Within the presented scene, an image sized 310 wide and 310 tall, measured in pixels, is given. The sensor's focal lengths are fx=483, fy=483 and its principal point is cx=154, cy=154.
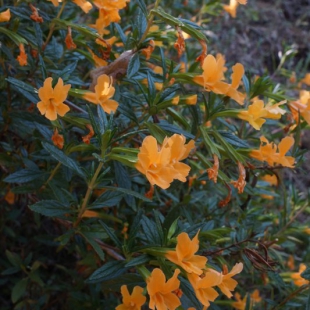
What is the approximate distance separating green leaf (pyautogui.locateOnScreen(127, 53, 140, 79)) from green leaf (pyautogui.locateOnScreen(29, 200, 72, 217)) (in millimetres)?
377

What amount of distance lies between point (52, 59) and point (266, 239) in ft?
3.11

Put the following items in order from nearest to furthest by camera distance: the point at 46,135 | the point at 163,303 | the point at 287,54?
the point at 163,303 < the point at 46,135 < the point at 287,54

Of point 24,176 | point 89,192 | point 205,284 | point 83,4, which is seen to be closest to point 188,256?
point 205,284

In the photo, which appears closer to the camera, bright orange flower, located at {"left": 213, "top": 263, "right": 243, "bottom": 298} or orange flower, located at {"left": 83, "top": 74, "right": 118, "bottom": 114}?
bright orange flower, located at {"left": 213, "top": 263, "right": 243, "bottom": 298}

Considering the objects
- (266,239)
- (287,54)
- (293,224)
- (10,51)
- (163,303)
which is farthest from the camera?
(287,54)

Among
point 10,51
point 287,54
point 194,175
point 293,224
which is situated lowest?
point 293,224

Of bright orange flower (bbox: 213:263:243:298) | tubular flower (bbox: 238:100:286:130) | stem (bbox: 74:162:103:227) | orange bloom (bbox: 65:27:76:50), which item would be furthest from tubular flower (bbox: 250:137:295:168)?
orange bloom (bbox: 65:27:76:50)

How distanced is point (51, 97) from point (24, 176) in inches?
11.5

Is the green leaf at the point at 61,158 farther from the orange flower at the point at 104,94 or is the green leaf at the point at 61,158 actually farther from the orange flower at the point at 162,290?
the orange flower at the point at 162,290

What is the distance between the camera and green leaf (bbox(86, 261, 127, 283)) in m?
1.17

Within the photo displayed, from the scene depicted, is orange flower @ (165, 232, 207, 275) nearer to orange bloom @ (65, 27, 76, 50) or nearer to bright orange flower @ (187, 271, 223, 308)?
bright orange flower @ (187, 271, 223, 308)

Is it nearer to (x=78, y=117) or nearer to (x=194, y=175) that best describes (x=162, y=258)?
(x=78, y=117)

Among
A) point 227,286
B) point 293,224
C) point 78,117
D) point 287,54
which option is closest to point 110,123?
point 78,117

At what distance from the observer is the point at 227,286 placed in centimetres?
111
